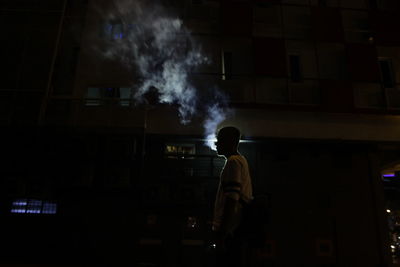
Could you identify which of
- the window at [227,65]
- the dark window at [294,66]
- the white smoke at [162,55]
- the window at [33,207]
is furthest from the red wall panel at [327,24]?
the window at [33,207]

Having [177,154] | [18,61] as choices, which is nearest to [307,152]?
[177,154]

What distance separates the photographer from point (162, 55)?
10578 mm

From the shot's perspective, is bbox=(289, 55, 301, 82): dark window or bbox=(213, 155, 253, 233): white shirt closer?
bbox=(213, 155, 253, 233): white shirt

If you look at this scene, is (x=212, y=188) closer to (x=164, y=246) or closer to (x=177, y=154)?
(x=177, y=154)

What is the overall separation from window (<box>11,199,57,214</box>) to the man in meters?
7.81

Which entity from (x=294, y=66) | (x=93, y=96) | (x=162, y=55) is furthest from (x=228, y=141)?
(x=294, y=66)

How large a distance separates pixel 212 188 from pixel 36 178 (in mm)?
5546

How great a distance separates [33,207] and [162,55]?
21.7 feet

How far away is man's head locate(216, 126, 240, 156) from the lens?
3266 millimetres

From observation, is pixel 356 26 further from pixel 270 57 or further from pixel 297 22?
pixel 270 57

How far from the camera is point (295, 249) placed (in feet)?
29.8

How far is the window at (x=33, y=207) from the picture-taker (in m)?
8.95

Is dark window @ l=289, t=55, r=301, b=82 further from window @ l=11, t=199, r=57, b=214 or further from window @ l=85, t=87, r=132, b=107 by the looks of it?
window @ l=11, t=199, r=57, b=214

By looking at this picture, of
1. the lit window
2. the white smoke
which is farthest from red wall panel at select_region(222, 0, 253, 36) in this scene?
the lit window
